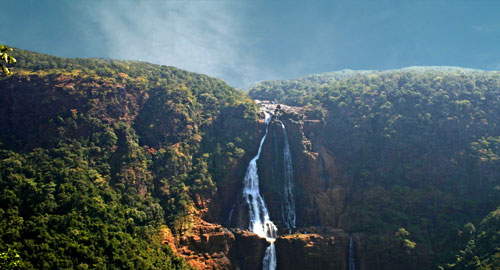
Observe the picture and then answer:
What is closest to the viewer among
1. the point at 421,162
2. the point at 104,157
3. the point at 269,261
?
the point at 269,261

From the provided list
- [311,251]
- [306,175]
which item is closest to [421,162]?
[306,175]

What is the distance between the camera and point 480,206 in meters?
52.9

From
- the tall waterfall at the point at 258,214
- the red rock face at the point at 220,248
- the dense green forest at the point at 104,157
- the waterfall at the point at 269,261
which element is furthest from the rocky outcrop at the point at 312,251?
the dense green forest at the point at 104,157

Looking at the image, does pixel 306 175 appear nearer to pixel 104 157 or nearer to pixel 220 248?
pixel 220 248

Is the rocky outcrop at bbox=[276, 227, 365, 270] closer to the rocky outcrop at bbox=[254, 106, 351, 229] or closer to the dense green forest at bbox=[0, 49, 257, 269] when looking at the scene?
the rocky outcrop at bbox=[254, 106, 351, 229]

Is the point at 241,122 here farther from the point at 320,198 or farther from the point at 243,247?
the point at 243,247

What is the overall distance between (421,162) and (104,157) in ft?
176

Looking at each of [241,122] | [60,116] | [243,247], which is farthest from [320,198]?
[60,116]

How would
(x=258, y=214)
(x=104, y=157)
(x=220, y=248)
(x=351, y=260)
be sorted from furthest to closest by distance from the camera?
(x=258, y=214) → (x=104, y=157) → (x=351, y=260) → (x=220, y=248)

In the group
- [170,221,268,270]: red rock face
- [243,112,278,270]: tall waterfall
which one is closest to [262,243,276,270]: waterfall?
[243,112,278,270]: tall waterfall

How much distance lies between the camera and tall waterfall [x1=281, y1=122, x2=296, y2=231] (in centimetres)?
5782

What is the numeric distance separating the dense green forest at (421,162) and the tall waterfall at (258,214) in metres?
12.8

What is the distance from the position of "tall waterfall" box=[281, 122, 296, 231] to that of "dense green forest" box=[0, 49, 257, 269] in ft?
24.1

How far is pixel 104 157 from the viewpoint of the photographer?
52156 millimetres
